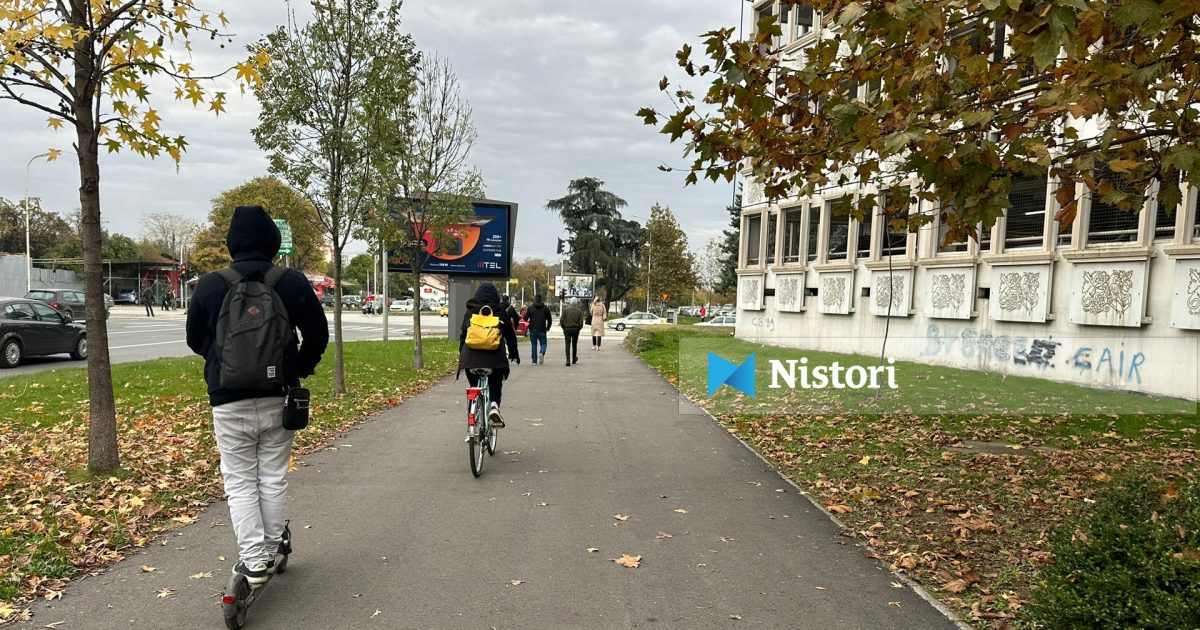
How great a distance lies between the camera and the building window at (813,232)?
78.1ft

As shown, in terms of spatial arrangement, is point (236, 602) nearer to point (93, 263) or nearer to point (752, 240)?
point (93, 263)

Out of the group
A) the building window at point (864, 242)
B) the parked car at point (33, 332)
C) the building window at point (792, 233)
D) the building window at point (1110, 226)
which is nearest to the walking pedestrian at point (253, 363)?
the building window at point (1110, 226)

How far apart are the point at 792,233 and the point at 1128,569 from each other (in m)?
23.0

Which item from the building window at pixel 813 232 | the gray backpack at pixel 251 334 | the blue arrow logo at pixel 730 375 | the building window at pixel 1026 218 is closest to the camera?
the gray backpack at pixel 251 334

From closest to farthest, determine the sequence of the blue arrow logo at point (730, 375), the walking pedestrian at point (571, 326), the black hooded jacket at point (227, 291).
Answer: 1. the black hooded jacket at point (227, 291)
2. the blue arrow logo at point (730, 375)
3. the walking pedestrian at point (571, 326)

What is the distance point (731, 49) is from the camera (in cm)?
542

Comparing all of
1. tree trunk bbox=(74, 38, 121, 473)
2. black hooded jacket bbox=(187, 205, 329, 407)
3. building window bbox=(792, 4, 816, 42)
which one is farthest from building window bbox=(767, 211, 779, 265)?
black hooded jacket bbox=(187, 205, 329, 407)

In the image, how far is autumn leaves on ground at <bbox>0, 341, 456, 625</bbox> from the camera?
4523mm

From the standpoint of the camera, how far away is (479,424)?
7.04 meters

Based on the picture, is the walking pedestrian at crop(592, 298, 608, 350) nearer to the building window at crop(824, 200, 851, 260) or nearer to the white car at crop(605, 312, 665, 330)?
the building window at crop(824, 200, 851, 260)

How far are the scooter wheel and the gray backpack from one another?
0.93 metres

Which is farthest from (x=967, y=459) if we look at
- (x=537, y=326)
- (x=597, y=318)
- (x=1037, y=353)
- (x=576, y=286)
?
(x=576, y=286)

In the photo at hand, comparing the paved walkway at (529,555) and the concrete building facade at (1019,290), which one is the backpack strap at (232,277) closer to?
the paved walkway at (529,555)

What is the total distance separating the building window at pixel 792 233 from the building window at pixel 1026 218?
8.58 meters
